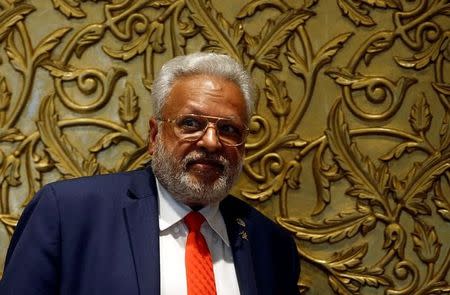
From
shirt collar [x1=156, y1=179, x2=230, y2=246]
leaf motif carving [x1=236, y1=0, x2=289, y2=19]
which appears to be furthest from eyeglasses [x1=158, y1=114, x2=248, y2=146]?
leaf motif carving [x1=236, y1=0, x2=289, y2=19]

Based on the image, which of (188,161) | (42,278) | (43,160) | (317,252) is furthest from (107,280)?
(317,252)

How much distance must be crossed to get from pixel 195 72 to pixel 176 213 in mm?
272

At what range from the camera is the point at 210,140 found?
3.87ft

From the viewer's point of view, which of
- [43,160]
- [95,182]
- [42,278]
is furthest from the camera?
[43,160]

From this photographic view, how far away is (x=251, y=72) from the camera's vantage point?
145cm

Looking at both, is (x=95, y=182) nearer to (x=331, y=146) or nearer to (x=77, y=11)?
(x=77, y=11)

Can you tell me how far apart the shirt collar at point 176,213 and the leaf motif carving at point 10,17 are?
0.49 metres

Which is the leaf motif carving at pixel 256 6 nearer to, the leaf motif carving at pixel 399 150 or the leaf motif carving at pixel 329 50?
the leaf motif carving at pixel 329 50

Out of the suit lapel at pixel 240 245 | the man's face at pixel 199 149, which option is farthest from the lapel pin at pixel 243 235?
the man's face at pixel 199 149

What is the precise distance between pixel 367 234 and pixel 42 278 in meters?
0.72

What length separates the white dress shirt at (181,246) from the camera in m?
1.17

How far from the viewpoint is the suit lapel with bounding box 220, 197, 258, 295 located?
1222mm

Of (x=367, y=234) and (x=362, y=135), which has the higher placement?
(x=362, y=135)

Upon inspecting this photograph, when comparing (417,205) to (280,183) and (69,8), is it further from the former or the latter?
(69,8)
